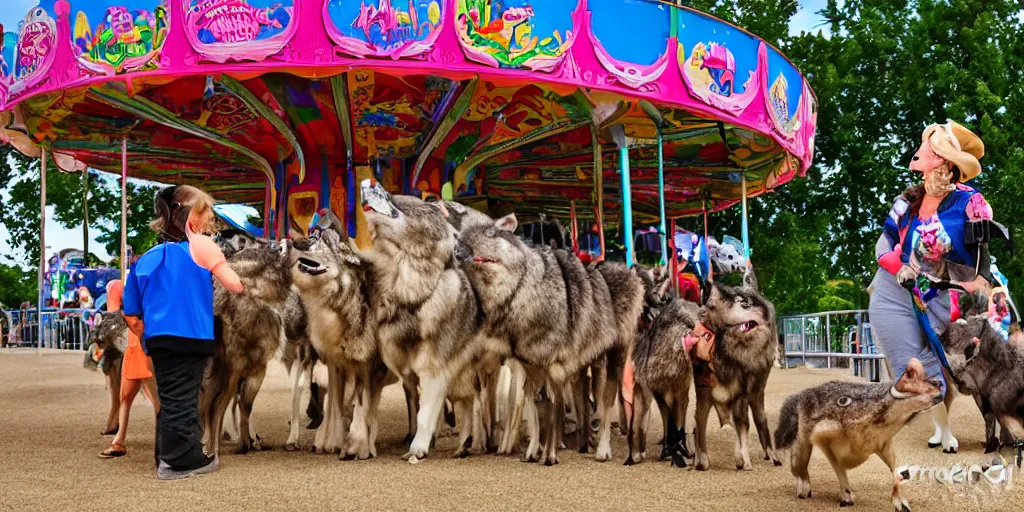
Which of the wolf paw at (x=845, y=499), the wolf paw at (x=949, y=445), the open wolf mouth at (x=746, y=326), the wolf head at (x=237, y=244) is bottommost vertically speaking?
the wolf paw at (x=949, y=445)

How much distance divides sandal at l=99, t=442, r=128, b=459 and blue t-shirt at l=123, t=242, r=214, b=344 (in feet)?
5.59

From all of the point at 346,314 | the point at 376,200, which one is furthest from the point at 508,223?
the point at 346,314

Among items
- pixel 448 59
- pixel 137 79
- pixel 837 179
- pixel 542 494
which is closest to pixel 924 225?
pixel 542 494

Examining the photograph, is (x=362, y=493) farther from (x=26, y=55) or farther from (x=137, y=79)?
(x=26, y=55)

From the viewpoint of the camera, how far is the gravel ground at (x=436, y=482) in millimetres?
5719

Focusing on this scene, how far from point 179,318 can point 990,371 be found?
6.22m

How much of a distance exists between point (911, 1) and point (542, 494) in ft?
92.8

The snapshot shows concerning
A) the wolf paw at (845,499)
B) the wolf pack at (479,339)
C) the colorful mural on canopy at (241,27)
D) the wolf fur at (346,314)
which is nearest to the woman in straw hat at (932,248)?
the wolf paw at (845,499)

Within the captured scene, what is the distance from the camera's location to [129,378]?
7.71 m

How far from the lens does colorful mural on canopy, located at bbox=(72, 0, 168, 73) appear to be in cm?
1035

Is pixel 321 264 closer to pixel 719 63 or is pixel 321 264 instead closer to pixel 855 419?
pixel 855 419

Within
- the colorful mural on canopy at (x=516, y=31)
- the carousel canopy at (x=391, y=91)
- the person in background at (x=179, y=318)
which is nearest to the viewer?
the person in background at (x=179, y=318)

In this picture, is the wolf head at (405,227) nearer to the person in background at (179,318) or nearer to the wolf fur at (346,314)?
the wolf fur at (346,314)

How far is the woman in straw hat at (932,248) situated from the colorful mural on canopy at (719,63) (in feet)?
19.5
